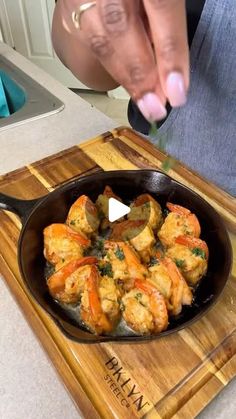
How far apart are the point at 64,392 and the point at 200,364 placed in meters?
0.21

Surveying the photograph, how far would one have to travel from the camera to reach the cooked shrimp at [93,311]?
0.58 metres

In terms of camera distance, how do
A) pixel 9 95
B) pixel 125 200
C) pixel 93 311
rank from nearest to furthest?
pixel 93 311 → pixel 125 200 → pixel 9 95

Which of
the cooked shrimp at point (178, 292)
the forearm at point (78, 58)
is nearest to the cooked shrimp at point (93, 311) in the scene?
the cooked shrimp at point (178, 292)

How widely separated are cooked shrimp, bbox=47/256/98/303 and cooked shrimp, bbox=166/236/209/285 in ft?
0.51

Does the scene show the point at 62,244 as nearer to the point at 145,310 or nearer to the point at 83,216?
the point at 83,216

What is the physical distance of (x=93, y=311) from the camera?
1.89ft

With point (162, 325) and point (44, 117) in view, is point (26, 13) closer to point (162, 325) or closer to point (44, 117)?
point (44, 117)

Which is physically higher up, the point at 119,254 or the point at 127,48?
the point at 127,48

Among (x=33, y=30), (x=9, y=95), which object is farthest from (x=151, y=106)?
(x=33, y=30)

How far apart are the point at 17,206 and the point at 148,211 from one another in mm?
259

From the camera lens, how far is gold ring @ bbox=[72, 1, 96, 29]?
400 mm

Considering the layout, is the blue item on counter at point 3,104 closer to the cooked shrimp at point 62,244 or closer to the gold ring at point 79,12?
the cooked shrimp at point 62,244

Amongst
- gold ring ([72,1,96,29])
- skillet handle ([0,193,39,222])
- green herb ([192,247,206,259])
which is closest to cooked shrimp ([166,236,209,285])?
green herb ([192,247,206,259])

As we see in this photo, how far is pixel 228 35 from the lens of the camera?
822mm
